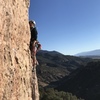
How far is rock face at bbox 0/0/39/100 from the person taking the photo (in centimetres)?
602

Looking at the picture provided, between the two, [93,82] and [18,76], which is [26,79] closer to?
[18,76]

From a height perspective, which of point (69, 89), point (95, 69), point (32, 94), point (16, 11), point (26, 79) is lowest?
point (69, 89)

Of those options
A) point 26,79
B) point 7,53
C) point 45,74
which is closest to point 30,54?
point 26,79

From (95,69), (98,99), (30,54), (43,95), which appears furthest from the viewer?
(95,69)

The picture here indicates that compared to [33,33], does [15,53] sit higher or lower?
lower

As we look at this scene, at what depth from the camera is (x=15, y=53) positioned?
6945mm

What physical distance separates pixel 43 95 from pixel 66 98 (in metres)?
7.67

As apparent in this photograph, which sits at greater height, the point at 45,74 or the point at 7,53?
the point at 7,53

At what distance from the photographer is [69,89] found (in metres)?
129

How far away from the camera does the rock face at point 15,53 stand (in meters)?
6.02

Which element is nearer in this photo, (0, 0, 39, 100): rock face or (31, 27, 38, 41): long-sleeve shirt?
(0, 0, 39, 100): rock face

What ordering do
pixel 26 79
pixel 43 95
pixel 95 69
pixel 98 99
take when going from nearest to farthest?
pixel 26 79 < pixel 43 95 < pixel 98 99 < pixel 95 69

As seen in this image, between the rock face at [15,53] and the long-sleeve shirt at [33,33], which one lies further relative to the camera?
the long-sleeve shirt at [33,33]

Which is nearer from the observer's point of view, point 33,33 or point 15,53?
point 15,53
